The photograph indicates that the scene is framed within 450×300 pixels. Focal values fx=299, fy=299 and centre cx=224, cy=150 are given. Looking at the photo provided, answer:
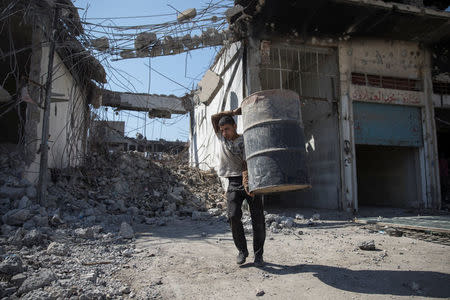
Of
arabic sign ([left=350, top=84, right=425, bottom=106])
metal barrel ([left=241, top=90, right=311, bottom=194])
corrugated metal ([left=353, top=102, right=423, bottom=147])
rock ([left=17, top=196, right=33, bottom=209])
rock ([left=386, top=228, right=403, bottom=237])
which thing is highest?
arabic sign ([left=350, top=84, right=425, bottom=106])

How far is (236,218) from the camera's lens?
2732 millimetres

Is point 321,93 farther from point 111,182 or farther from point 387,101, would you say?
point 111,182

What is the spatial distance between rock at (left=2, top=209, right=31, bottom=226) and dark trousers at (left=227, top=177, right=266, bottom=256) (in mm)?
2822

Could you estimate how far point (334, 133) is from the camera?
279 inches

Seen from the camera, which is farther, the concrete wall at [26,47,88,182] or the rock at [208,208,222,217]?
the rock at [208,208,222,217]

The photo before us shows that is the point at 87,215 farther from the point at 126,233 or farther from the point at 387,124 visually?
the point at 387,124

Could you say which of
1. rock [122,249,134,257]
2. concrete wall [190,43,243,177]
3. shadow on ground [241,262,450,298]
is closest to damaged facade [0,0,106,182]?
rock [122,249,134,257]

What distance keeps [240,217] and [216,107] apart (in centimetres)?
635

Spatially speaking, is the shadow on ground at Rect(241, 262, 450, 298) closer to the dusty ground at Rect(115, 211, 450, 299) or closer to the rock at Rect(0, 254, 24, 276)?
the dusty ground at Rect(115, 211, 450, 299)

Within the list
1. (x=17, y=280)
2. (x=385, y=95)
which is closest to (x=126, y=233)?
(x=17, y=280)

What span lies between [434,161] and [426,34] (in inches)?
125

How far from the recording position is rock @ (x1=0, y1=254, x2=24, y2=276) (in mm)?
2191

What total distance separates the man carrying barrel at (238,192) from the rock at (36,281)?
1.47 meters

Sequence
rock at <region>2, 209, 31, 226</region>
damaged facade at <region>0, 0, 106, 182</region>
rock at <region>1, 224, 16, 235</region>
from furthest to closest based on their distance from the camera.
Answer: damaged facade at <region>0, 0, 106, 182</region>
rock at <region>2, 209, 31, 226</region>
rock at <region>1, 224, 16, 235</region>
